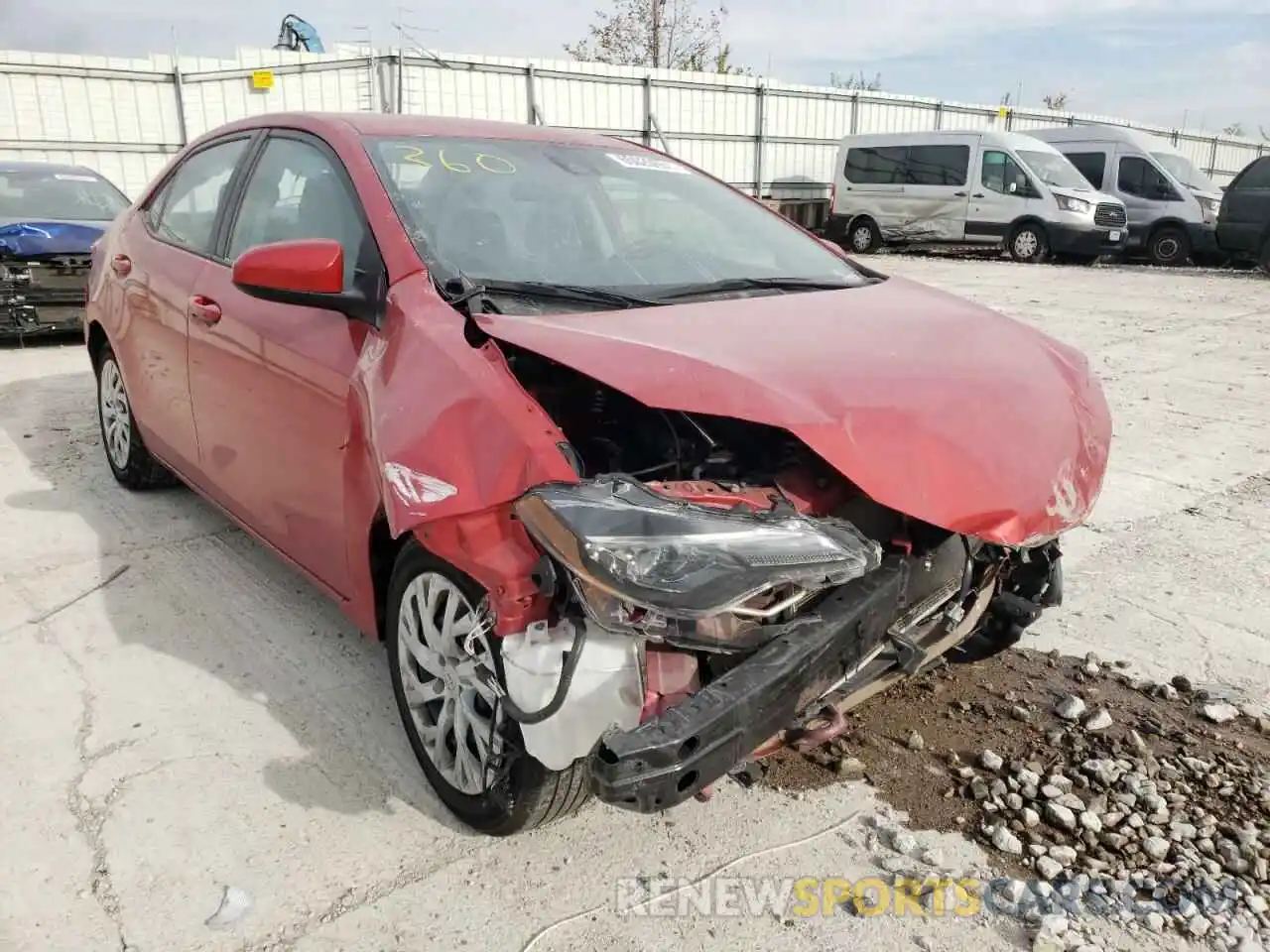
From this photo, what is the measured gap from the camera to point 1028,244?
16359mm

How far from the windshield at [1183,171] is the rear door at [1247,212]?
2667 mm

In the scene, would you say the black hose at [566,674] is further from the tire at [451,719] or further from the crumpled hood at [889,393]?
the crumpled hood at [889,393]

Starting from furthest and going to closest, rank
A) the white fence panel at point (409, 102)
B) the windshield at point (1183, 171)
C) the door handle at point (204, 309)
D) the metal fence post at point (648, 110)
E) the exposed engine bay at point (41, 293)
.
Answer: the metal fence post at point (648, 110) < the windshield at point (1183, 171) < the white fence panel at point (409, 102) < the exposed engine bay at point (41, 293) < the door handle at point (204, 309)

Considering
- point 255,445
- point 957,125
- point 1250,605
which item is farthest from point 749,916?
point 957,125

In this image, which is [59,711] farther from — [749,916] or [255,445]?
[749,916]

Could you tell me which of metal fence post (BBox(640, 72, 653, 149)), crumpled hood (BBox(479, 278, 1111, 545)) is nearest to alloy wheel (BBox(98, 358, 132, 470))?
crumpled hood (BBox(479, 278, 1111, 545))

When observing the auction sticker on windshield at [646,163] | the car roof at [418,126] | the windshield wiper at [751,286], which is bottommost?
the windshield wiper at [751,286]

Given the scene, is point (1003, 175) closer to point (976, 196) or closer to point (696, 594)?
point (976, 196)

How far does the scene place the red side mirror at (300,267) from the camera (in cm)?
251

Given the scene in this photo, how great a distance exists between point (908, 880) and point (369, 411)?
5.47 ft

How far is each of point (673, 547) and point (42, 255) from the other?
24.8 ft

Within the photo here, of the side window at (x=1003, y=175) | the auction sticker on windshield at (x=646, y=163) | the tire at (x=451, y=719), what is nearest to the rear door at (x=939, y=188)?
the side window at (x=1003, y=175)

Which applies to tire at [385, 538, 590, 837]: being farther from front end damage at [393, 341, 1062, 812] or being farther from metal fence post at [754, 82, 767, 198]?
metal fence post at [754, 82, 767, 198]

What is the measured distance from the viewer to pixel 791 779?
2.60 metres
